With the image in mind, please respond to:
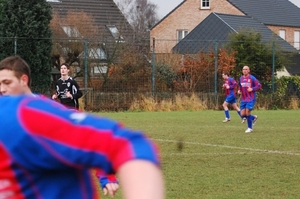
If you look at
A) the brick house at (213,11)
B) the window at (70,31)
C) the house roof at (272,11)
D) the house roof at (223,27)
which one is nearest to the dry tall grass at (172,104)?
the window at (70,31)

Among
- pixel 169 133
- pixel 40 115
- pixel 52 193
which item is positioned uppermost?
pixel 40 115

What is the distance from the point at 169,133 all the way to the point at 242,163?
6682mm

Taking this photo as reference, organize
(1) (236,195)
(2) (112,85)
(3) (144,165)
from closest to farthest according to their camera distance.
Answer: (3) (144,165) → (1) (236,195) → (2) (112,85)

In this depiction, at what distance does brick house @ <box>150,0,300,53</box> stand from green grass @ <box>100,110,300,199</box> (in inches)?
1487

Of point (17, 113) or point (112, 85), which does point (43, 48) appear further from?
point (17, 113)

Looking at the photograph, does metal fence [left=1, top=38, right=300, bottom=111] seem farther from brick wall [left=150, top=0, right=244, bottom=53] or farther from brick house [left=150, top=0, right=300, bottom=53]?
brick wall [left=150, top=0, right=244, bottom=53]

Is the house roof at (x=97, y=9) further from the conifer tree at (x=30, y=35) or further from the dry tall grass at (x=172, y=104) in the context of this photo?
the dry tall grass at (x=172, y=104)

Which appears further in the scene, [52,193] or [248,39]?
[248,39]

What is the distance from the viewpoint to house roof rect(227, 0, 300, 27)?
58581mm

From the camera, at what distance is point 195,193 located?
9.09 metres

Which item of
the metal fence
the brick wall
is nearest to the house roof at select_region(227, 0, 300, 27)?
the brick wall

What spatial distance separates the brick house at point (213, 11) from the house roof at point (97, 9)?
15.7ft

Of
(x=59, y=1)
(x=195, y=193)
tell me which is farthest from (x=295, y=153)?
(x=59, y=1)

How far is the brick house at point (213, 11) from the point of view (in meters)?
59.0
